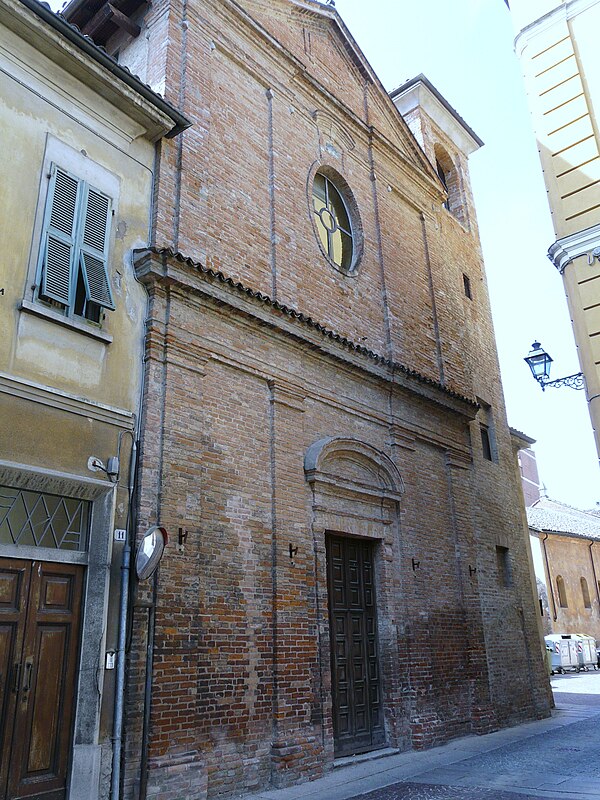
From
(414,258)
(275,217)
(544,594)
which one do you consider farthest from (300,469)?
(544,594)

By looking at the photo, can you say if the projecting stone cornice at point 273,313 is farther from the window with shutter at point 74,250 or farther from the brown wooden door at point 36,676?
the brown wooden door at point 36,676

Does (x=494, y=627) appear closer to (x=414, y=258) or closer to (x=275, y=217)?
(x=414, y=258)

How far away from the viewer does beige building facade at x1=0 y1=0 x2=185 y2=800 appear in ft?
19.5

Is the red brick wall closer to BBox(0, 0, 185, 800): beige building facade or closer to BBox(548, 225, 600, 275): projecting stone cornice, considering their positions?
BBox(0, 0, 185, 800): beige building facade

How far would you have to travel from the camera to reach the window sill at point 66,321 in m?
6.51

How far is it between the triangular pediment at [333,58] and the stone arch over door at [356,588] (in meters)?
6.52

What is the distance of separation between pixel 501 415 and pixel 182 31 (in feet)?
31.2

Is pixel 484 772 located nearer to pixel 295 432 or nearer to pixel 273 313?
pixel 295 432

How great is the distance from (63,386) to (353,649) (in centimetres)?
526

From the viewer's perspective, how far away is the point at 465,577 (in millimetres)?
11422

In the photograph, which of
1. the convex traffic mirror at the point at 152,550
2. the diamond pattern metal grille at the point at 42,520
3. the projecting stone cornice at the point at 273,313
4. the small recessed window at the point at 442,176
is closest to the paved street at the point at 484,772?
the convex traffic mirror at the point at 152,550

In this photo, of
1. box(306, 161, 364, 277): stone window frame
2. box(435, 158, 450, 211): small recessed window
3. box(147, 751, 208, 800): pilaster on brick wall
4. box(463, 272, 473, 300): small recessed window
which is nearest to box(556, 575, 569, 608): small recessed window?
box(463, 272, 473, 300): small recessed window

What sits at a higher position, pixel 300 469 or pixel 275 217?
pixel 275 217

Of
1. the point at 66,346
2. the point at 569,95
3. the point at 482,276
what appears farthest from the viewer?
the point at 482,276
